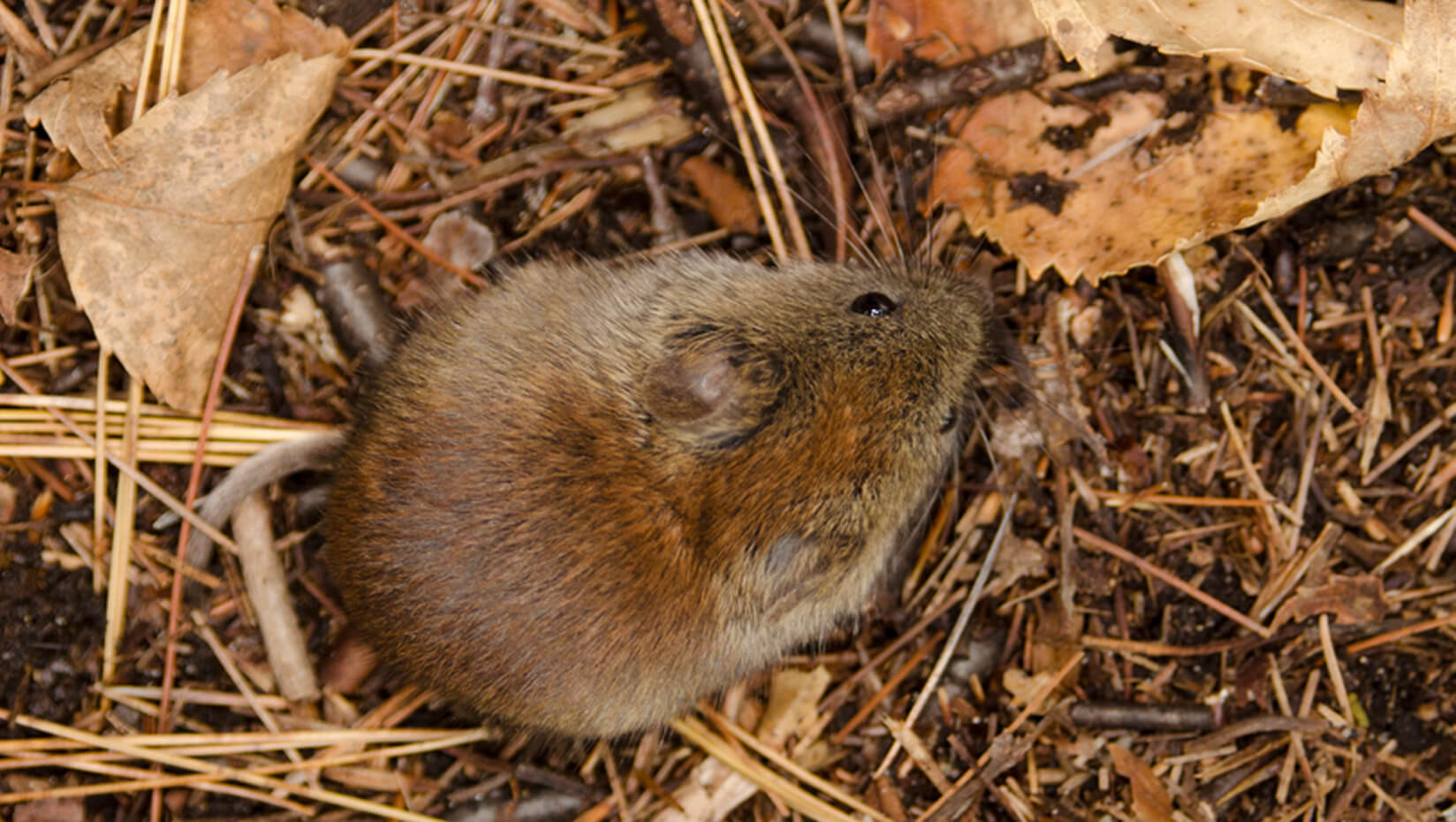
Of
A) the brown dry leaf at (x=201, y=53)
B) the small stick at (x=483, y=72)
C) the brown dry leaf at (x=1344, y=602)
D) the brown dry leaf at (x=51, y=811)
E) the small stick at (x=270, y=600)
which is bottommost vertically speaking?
the brown dry leaf at (x=1344, y=602)

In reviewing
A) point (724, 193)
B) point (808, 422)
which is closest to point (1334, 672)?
point (808, 422)

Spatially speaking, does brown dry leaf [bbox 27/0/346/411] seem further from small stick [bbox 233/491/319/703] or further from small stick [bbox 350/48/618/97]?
small stick [bbox 233/491/319/703]

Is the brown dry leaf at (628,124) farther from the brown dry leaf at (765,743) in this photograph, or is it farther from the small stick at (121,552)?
the brown dry leaf at (765,743)

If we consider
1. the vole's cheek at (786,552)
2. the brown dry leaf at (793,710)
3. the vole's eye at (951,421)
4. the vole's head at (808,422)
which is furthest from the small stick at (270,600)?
the vole's eye at (951,421)

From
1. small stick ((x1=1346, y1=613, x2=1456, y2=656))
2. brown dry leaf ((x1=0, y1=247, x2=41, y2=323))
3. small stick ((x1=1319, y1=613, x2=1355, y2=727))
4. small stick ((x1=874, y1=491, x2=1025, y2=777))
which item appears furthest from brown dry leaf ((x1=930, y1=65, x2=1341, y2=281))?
brown dry leaf ((x1=0, y1=247, x2=41, y2=323))

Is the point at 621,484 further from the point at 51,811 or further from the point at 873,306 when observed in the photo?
the point at 51,811

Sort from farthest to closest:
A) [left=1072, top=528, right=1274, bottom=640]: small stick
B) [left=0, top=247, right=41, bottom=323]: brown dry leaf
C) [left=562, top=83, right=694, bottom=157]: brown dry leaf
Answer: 1. [left=562, top=83, right=694, bottom=157]: brown dry leaf
2. [left=1072, top=528, right=1274, bottom=640]: small stick
3. [left=0, top=247, right=41, bottom=323]: brown dry leaf

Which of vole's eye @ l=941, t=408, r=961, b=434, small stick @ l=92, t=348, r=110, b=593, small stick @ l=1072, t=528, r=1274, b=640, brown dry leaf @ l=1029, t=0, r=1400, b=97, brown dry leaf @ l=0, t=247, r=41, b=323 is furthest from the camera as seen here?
small stick @ l=1072, t=528, r=1274, b=640
